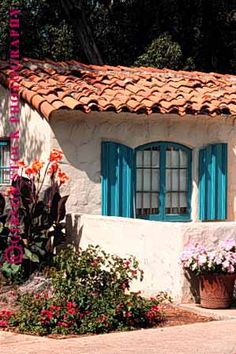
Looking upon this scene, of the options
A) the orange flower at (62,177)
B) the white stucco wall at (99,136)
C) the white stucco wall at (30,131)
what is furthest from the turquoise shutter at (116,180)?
the orange flower at (62,177)

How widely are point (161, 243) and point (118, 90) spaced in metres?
4.62

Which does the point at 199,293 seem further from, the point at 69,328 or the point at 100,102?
the point at 100,102

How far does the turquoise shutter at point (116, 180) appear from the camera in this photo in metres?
13.1

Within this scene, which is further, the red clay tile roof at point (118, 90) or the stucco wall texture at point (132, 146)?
the red clay tile roof at point (118, 90)

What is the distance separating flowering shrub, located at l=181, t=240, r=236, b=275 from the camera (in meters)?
9.61

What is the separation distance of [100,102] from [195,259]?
4.24m

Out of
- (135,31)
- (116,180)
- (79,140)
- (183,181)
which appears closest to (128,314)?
(116,180)

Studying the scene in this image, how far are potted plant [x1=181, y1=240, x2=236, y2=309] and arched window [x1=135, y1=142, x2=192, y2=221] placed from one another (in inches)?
151

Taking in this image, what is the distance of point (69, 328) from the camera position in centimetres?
848

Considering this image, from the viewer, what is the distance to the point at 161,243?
33.4 ft

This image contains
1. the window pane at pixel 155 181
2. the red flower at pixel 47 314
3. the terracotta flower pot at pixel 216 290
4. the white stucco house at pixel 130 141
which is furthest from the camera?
the window pane at pixel 155 181

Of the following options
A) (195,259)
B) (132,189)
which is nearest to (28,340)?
(195,259)

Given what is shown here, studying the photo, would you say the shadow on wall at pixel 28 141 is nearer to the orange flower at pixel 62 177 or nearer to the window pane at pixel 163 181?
the orange flower at pixel 62 177

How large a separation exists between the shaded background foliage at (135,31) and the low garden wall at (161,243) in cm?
1327
